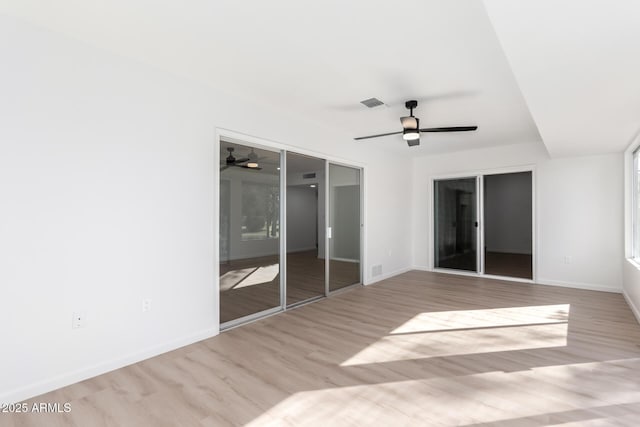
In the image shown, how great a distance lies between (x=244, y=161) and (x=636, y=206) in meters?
5.57

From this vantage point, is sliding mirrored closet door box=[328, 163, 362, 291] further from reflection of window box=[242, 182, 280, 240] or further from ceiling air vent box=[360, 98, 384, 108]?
ceiling air vent box=[360, 98, 384, 108]

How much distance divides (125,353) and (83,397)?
486 mm

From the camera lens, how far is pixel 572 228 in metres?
5.55

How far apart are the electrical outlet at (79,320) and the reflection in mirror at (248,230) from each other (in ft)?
4.24

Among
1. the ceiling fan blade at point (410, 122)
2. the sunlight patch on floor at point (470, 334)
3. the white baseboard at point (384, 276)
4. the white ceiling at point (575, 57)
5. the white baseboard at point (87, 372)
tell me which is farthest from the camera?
the white baseboard at point (384, 276)

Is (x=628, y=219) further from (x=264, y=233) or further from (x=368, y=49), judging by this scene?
(x=264, y=233)

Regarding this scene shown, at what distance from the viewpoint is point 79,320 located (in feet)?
8.17

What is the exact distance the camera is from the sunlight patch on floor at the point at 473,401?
200 cm

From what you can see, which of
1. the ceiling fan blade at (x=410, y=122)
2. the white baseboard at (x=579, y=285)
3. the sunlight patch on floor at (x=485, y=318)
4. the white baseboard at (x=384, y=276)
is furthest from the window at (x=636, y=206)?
the white baseboard at (x=384, y=276)

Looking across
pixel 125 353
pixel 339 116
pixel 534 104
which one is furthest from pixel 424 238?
pixel 125 353

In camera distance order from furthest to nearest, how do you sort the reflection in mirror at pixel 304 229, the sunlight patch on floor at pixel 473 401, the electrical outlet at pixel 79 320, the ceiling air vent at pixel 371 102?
the reflection in mirror at pixel 304 229 → the ceiling air vent at pixel 371 102 → the electrical outlet at pixel 79 320 → the sunlight patch on floor at pixel 473 401

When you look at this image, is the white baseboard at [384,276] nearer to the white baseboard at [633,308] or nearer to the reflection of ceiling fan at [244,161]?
the reflection of ceiling fan at [244,161]

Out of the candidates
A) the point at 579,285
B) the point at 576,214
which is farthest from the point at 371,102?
the point at 579,285

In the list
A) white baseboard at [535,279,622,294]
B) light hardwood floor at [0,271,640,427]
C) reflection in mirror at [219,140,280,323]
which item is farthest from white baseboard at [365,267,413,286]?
white baseboard at [535,279,622,294]
